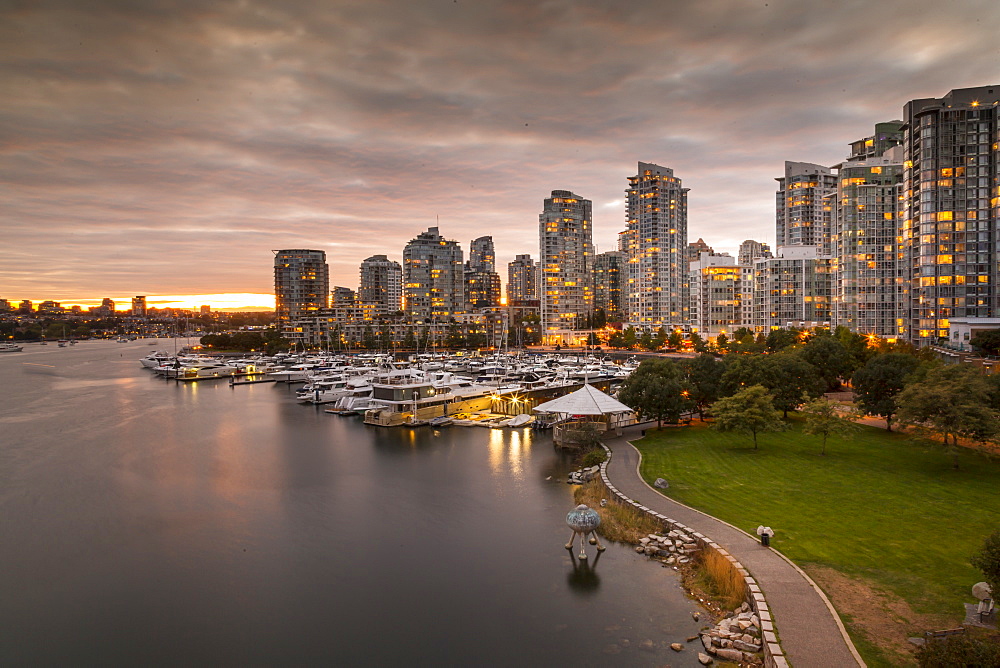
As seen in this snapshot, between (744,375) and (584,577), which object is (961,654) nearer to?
(584,577)

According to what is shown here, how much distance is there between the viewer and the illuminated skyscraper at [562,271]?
183 meters

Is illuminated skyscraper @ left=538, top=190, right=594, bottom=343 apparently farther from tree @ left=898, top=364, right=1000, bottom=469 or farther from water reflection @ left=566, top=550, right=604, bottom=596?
water reflection @ left=566, top=550, right=604, bottom=596

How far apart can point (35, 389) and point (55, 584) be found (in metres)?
82.0

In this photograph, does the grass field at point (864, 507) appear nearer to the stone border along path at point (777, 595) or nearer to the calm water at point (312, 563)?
the stone border along path at point (777, 595)

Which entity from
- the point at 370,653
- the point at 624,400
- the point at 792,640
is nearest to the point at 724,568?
the point at 792,640

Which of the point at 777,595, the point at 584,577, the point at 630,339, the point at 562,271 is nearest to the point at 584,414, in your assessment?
the point at 584,577

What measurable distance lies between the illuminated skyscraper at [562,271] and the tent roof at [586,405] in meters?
132

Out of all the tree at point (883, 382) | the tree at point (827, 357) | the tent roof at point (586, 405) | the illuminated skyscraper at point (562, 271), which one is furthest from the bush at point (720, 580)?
the illuminated skyscraper at point (562, 271)

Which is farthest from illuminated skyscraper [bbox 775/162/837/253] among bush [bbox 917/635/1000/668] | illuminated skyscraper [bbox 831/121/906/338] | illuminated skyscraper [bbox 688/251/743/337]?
bush [bbox 917/635/1000/668]

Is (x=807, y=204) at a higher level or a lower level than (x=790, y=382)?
higher

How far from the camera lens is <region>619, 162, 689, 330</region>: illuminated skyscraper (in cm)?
16025

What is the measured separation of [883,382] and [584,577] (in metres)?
31.1

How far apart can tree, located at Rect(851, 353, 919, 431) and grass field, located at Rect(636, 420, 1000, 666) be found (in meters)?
2.10

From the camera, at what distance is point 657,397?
43094mm
